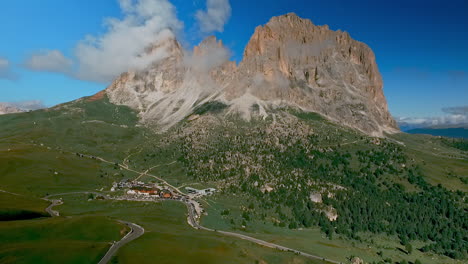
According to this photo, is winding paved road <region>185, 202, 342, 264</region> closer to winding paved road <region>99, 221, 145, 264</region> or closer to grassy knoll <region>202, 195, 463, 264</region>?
grassy knoll <region>202, 195, 463, 264</region>

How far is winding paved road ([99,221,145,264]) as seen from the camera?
93062 mm

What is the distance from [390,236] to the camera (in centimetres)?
19712

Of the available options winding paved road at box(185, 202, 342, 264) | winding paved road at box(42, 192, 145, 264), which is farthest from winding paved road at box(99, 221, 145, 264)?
winding paved road at box(185, 202, 342, 264)

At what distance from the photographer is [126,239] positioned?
110688 millimetres

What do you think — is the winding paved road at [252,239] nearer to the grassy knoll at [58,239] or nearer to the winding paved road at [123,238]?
the winding paved road at [123,238]

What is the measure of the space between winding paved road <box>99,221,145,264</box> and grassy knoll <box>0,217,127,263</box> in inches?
72.0

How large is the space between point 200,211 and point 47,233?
3136 inches

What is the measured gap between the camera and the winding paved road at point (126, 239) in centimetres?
9306

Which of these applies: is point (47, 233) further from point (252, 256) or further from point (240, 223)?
point (240, 223)

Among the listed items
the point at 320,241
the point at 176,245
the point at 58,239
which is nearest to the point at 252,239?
the point at 176,245

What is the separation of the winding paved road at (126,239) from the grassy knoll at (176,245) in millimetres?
2165

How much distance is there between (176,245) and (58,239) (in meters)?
38.1

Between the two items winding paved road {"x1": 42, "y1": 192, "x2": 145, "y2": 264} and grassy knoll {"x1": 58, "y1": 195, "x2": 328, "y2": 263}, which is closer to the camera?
winding paved road {"x1": 42, "y1": 192, "x2": 145, "y2": 264}

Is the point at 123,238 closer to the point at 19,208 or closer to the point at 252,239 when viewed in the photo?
the point at 252,239
